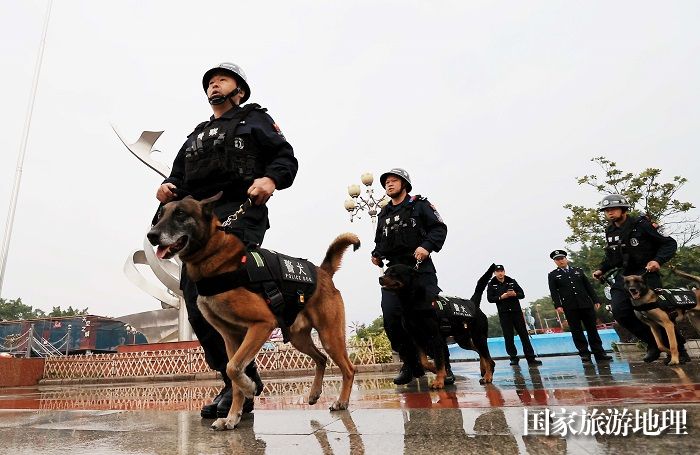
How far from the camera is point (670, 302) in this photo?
6121 millimetres

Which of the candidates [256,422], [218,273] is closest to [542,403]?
[256,422]

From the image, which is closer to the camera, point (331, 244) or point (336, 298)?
point (336, 298)

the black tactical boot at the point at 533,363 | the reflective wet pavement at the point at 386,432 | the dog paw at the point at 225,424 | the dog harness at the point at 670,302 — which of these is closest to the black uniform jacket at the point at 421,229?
the reflective wet pavement at the point at 386,432

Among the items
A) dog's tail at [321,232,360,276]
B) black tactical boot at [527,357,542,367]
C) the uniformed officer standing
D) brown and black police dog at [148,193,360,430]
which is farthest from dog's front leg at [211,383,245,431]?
the uniformed officer standing

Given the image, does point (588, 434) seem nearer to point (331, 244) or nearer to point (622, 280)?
point (331, 244)

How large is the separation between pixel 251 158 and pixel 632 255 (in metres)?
6.01

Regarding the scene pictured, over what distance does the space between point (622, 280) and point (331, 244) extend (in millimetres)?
5116

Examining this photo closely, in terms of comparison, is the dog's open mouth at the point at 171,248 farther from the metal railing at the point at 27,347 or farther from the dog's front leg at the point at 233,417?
the metal railing at the point at 27,347

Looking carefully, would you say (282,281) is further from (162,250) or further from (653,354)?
(653,354)

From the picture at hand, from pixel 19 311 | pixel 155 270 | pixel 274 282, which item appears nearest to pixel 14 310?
pixel 19 311

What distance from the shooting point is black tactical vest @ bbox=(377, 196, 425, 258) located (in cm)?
539

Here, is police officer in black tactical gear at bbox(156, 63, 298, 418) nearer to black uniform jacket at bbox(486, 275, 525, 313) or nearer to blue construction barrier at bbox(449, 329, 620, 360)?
black uniform jacket at bbox(486, 275, 525, 313)

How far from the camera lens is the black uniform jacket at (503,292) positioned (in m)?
9.72

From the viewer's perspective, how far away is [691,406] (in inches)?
84.0
